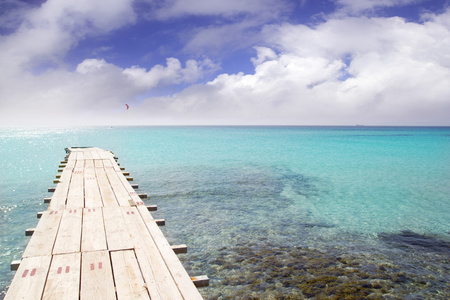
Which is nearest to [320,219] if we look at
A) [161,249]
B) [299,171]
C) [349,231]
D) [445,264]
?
[349,231]

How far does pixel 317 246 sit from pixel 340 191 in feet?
34.3

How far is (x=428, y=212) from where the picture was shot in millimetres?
15555

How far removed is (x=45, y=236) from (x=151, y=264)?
2.80m

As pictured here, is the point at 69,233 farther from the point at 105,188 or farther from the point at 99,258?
the point at 105,188

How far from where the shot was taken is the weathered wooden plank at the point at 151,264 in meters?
4.56

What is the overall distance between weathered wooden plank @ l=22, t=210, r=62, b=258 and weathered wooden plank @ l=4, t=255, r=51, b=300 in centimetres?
29

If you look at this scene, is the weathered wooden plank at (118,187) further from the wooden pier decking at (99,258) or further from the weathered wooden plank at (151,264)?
the weathered wooden plank at (151,264)

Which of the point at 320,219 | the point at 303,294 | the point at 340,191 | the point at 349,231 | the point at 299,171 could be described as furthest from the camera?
the point at 299,171

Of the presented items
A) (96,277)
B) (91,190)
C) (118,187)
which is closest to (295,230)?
(118,187)

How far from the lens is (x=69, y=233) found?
262 inches

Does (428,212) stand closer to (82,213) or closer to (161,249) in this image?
(161,249)

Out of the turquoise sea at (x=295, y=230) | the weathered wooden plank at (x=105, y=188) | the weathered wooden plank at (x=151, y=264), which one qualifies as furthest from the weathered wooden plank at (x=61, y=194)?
the weathered wooden plank at (x=151, y=264)

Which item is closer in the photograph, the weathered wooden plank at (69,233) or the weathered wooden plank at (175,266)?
the weathered wooden plank at (175,266)

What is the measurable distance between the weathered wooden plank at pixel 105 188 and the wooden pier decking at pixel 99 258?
0.13 metres
